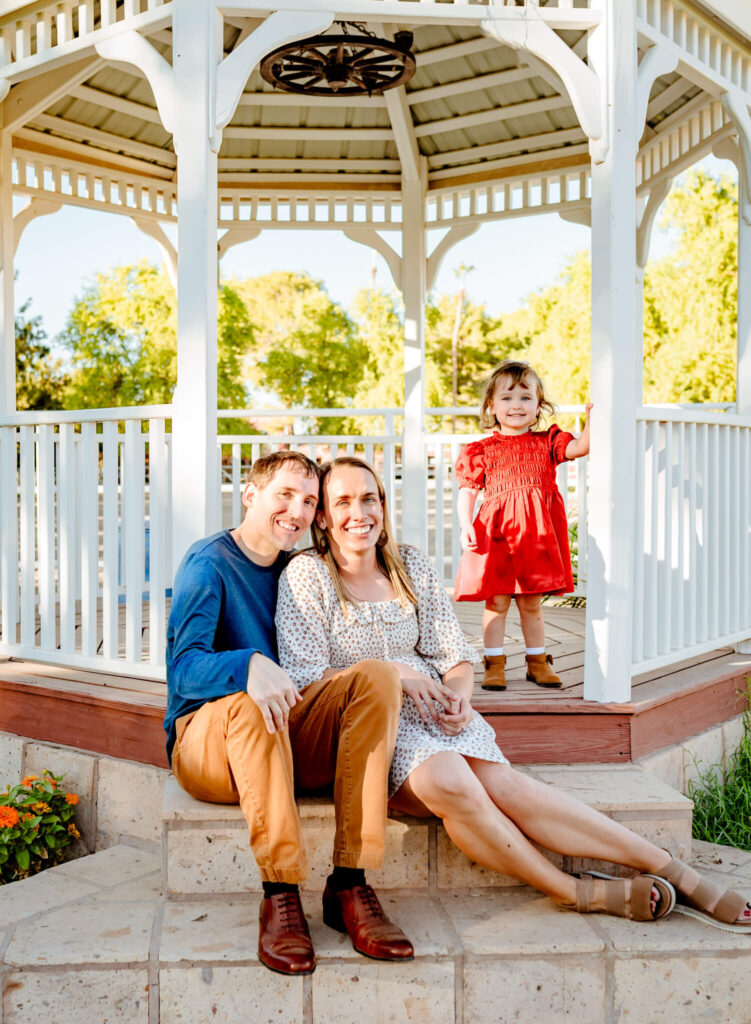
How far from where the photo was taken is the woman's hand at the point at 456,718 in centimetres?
289

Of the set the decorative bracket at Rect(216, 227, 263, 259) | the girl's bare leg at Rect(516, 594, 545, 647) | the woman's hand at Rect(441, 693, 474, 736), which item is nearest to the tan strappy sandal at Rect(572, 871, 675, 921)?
the woman's hand at Rect(441, 693, 474, 736)

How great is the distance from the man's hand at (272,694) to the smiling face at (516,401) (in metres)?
1.85

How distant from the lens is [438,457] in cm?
682

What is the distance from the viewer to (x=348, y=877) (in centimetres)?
267

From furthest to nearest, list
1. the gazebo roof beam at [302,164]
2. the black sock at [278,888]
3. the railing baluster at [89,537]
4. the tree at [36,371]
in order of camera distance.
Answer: the tree at [36,371] → the gazebo roof beam at [302,164] → the railing baluster at [89,537] → the black sock at [278,888]

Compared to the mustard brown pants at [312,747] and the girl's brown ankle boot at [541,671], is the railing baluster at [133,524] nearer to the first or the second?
the mustard brown pants at [312,747]

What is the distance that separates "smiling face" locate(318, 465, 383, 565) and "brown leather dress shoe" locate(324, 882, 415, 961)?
0.97 metres

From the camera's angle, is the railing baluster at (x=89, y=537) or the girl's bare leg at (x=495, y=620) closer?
the girl's bare leg at (x=495, y=620)

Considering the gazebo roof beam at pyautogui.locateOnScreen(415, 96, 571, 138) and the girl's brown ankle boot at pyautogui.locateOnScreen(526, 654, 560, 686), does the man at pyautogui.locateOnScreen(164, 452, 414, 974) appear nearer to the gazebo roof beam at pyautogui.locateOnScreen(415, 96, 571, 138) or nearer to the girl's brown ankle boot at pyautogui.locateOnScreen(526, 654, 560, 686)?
the girl's brown ankle boot at pyautogui.locateOnScreen(526, 654, 560, 686)

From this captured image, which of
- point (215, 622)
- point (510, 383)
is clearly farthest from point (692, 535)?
point (215, 622)

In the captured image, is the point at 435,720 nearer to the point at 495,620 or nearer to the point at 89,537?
the point at 495,620

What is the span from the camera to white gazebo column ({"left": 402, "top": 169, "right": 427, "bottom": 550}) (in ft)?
21.7

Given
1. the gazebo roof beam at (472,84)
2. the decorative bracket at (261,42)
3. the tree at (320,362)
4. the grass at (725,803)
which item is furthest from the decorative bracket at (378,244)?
the tree at (320,362)

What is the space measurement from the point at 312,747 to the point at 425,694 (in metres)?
0.36
